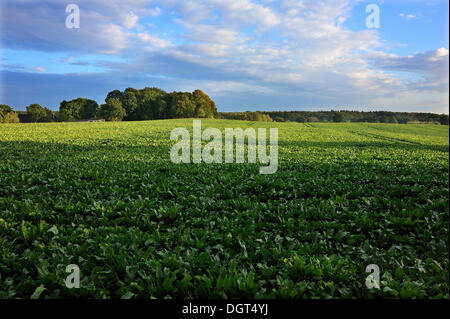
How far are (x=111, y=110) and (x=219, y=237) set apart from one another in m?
79.4

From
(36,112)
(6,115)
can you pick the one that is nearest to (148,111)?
(6,115)

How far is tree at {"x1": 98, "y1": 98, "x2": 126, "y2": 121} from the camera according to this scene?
75.5 meters

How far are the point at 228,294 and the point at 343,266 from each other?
178 cm

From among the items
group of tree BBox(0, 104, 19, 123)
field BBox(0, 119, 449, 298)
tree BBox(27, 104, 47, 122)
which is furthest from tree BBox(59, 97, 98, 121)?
field BBox(0, 119, 449, 298)

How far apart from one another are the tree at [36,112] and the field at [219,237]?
4002 inches

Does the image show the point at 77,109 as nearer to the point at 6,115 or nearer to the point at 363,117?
the point at 6,115

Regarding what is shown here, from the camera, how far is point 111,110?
75375mm

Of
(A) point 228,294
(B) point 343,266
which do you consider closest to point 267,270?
(A) point 228,294

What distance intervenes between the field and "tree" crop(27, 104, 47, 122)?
101643mm

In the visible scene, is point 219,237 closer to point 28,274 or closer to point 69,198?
point 28,274

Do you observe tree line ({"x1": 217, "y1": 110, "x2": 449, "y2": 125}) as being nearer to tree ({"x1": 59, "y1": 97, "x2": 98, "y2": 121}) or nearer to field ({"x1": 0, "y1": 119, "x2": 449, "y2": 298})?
tree ({"x1": 59, "y1": 97, "x2": 98, "y2": 121})

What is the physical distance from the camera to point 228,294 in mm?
3246

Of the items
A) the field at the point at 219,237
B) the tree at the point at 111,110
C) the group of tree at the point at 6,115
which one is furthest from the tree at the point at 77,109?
the field at the point at 219,237
